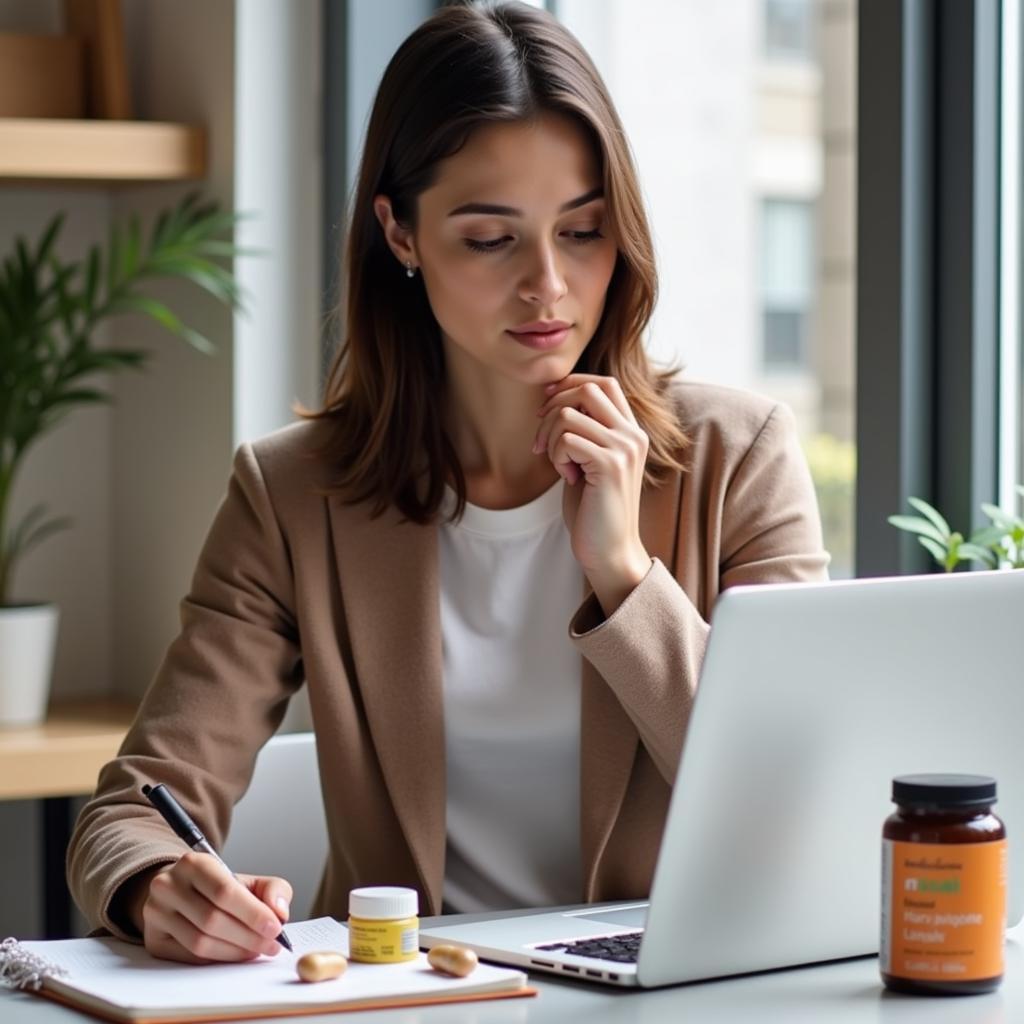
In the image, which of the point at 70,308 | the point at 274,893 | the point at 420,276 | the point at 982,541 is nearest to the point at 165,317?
the point at 70,308

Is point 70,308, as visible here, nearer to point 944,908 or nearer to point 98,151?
point 98,151

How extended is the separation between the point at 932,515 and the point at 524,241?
535 millimetres

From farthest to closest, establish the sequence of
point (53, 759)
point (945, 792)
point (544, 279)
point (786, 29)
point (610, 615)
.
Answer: point (786, 29), point (53, 759), point (544, 279), point (610, 615), point (945, 792)

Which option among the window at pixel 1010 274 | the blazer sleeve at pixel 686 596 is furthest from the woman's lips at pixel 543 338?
the window at pixel 1010 274

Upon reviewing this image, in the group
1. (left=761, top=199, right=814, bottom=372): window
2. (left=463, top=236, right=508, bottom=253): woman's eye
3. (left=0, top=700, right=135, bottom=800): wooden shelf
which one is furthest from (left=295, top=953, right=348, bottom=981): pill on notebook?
(left=761, top=199, right=814, bottom=372): window

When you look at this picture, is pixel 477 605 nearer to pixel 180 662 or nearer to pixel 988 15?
pixel 180 662

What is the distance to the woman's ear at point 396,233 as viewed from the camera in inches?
71.4

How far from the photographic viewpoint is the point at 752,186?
4.20 m

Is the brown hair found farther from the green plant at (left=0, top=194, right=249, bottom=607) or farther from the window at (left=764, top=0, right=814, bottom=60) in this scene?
the window at (left=764, top=0, right=814, bottom=60)

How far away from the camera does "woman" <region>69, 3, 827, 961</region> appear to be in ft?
5.43

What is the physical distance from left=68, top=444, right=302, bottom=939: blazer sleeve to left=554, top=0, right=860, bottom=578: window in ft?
2.01

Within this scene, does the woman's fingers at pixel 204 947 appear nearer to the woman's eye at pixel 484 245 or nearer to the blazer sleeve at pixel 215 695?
the blazer sleeve at pixel 215 695

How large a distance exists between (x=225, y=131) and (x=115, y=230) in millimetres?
231

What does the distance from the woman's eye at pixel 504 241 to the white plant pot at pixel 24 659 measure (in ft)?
4.23
